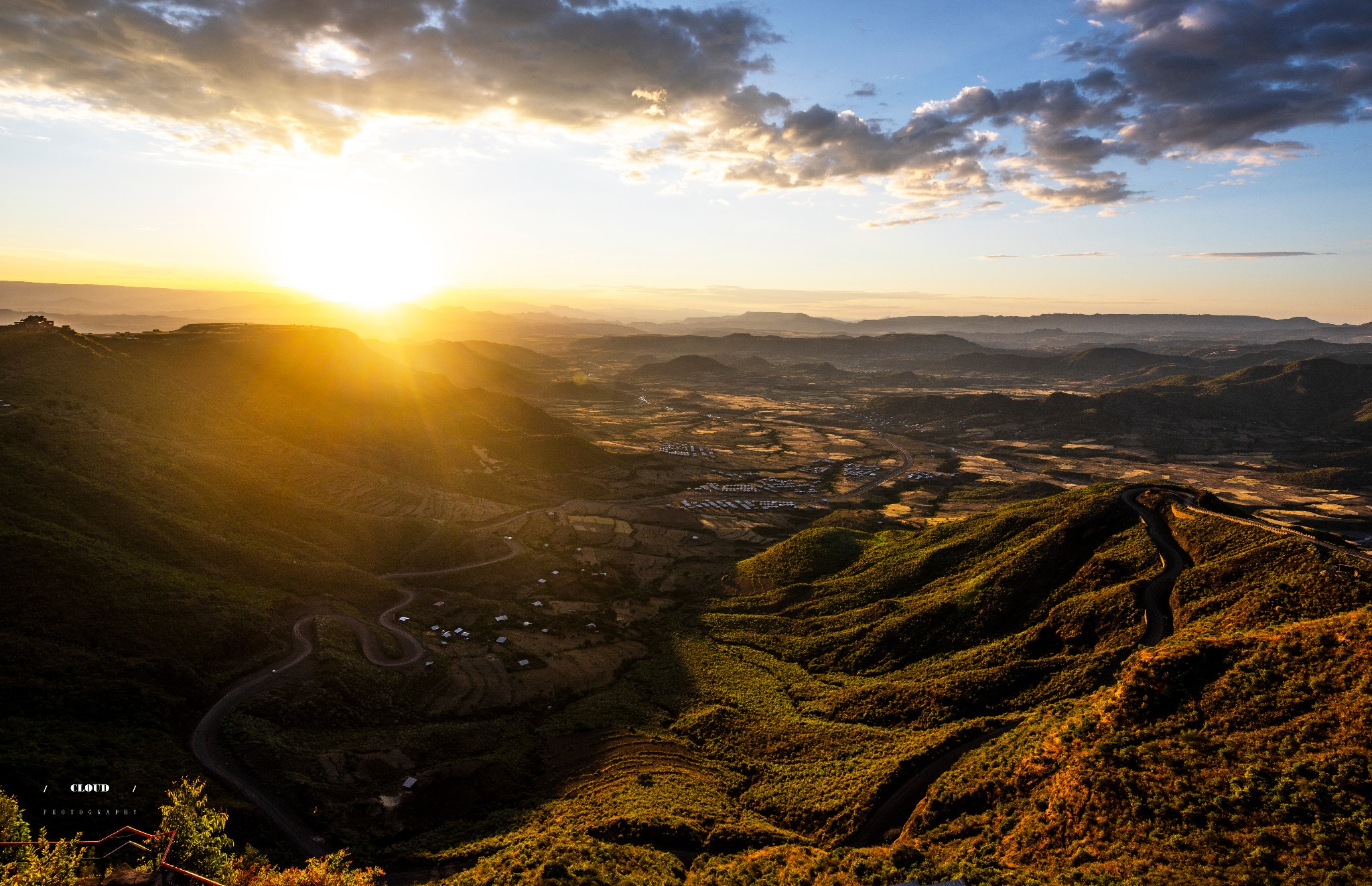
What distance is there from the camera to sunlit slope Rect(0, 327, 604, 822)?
4309 centimetres

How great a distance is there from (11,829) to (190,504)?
55204 mm

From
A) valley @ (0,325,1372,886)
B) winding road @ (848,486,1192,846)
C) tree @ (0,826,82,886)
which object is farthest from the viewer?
winding road @ (848,486,1192,846)

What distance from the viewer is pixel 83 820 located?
31.5 metres

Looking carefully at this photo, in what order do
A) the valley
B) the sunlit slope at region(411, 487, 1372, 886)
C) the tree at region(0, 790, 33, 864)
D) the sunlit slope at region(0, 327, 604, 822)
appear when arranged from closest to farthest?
the tree at region(0, 790, 33, 864), the sunlit slope at region(411, 487, 1372, 886), the valley, the sunlit slope at region(0, 327, 604, 822)

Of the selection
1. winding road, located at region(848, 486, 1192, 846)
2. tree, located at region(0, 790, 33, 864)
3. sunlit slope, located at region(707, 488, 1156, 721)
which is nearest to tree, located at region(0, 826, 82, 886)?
tree, located at region(0, 790, 33, 864)

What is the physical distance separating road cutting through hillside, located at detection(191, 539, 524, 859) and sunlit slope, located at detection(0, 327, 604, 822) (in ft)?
4.77

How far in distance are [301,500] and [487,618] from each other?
37382mm

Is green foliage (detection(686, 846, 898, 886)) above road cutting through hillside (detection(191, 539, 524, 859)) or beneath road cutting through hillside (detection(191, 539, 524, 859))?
above

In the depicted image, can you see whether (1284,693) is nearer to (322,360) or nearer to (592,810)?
(592,810)

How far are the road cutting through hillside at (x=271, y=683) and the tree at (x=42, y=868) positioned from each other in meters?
12.6

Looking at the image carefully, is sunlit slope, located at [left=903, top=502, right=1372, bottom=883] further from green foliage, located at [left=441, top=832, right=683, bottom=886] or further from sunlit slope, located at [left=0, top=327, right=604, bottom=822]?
sunlit slope, located at [left=0, top=327, right=604, bottom=822]

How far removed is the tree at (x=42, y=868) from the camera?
854 inches

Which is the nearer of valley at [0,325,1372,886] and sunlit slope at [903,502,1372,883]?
sunlit slope at [903,502,1372,883]

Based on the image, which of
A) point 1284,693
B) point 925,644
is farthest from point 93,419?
point 1284,693
